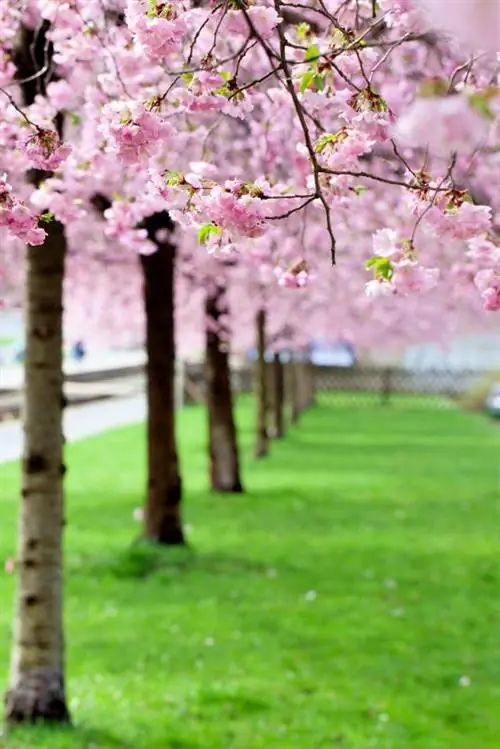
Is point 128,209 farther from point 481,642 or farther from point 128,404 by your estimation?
point 128,404

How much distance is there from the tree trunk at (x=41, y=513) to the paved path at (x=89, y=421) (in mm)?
14203

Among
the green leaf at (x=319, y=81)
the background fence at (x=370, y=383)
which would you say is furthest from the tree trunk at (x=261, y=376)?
the background fence at (x=370, y=383)

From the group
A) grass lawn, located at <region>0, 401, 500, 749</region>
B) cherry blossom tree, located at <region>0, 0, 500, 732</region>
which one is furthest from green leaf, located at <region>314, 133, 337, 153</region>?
grass lawn, located at <region>0, 401, 500, 749</region>

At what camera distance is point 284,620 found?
9.35 meters

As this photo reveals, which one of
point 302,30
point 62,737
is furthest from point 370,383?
point 302,30

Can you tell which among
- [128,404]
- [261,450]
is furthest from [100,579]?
[128,404]

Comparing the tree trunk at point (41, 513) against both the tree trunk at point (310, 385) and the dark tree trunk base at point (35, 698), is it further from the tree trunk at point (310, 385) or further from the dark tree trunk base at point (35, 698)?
the tree trunk at point (310, 385)

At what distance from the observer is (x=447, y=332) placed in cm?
3316

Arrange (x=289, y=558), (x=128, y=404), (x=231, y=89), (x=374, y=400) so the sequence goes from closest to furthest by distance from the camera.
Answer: (x=231, y=89) → (x=289, y=558) → (x=128, y=404) → (x=374, y=400)

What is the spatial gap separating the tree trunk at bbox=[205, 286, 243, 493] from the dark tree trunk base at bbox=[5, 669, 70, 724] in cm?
1072

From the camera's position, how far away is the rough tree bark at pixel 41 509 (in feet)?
21.1

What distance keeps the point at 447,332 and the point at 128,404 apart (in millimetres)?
10462

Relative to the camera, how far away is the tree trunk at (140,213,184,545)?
12117 mm

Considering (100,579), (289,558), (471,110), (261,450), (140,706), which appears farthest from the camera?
(261,450)
